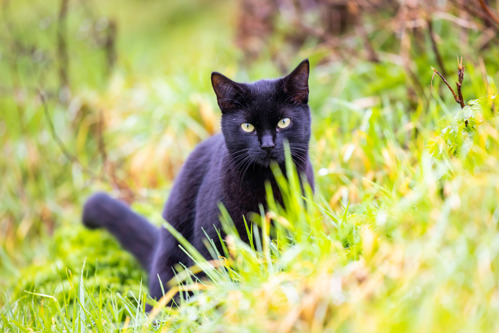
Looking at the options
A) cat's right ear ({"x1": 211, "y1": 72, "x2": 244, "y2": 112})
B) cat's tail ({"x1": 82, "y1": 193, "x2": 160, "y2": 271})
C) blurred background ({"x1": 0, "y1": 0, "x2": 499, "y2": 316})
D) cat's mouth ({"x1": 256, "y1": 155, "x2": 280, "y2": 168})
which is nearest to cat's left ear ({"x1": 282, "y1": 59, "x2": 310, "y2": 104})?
cat's right ear ({"x1": 211, "y1": 72, "x2": 244, "y2": 112})

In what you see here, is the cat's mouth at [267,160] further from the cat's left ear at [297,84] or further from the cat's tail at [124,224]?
the cat's tail at [124,224]

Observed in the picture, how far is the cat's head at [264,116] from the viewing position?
187cm

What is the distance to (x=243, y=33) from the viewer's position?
5.34m

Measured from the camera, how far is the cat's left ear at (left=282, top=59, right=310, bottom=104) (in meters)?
1.88

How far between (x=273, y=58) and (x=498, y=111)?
331 cm

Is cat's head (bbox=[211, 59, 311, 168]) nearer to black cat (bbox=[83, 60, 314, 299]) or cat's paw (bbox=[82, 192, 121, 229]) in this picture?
black cat (bbox=[83, 60, 314, 299])

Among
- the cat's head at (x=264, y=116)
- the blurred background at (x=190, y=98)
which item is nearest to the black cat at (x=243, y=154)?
the cat's head at (x=264, y=116)

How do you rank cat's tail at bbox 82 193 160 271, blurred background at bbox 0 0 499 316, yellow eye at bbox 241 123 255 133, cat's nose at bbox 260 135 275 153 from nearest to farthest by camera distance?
cat's nose at bbox 260 135 275 153, yellow eye at bbox 241 123 255 133, cat's tail at bbox 82 193 160 271, blurred background at bbox 0 0 499 316

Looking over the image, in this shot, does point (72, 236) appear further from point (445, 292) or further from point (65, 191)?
point (445, 292)

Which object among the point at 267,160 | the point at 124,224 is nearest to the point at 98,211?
the point at 124,224

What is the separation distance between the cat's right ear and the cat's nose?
25 centimetres

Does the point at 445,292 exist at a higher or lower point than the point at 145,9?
lower

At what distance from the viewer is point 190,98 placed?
379 centimetres

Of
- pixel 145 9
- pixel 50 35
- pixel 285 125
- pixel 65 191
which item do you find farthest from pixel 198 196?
pixel 145 9
